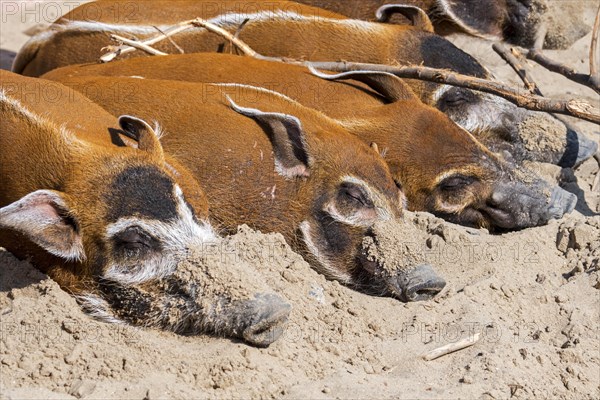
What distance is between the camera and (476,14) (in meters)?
7.16

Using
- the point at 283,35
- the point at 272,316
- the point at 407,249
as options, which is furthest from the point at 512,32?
the point at 272,316

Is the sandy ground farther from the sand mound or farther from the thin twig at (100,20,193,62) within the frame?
the thin twig at (100,20,193,62)

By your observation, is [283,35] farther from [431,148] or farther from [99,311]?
[99,311]

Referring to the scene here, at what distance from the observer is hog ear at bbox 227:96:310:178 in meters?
5.16

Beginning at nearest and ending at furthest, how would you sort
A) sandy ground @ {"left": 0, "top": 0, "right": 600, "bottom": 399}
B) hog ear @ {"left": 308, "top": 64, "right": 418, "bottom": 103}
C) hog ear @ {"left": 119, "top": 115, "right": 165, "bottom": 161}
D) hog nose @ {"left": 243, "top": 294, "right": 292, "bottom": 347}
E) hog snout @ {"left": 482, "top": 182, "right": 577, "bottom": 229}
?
sandy ground @ {"left": 0, "top": 0, "right": 600, "bottom": 399} → hog nose @ {"left": 243, "top": 294, "right": 292, "bottom": 347} → hog ear @ {"left": 119, "top": 115, "right": 165, "bottom": 161} → hog snout @ {"left": 482, "top": 182, "right": 577, "bottom": 229} → hog ear @ {"left": 308, "top": 64, "right": 418, "bottom": 103}

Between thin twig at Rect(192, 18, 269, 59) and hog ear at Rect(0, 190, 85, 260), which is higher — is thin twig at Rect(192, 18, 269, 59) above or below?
below

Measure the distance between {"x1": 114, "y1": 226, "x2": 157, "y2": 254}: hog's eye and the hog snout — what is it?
81.3 inches

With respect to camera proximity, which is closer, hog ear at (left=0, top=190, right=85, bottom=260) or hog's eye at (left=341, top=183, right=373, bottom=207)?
hog ear at (left=0, top=190, right=85, bottom=260)

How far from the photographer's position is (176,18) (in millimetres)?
6707

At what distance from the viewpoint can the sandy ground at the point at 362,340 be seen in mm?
4156

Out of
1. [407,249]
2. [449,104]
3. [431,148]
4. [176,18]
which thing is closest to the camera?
[407,249]

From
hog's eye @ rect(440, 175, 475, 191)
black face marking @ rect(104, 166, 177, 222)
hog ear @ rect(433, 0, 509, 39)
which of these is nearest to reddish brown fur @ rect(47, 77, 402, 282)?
hog's eye @ rect(440, 175, 475, 191)

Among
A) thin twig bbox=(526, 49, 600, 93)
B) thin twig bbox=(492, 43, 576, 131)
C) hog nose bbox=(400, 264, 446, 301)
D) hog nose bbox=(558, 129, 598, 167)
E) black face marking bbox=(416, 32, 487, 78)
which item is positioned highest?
thin twig bbox=(526, 49, 600, 93)

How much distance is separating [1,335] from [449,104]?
10.4ft
